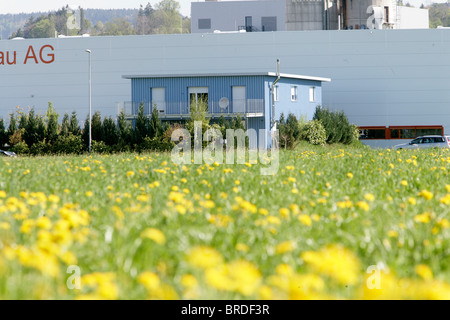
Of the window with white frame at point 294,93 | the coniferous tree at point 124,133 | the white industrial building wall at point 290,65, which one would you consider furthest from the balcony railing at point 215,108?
the white industrial building wall at point 290,65

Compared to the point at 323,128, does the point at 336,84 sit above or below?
above

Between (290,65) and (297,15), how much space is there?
48.1ft

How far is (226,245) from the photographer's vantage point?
4.50 metres

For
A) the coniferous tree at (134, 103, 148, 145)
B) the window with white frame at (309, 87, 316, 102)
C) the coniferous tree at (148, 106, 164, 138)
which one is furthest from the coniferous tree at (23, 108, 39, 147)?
the window with white frame at (309, 87, 316, 102)

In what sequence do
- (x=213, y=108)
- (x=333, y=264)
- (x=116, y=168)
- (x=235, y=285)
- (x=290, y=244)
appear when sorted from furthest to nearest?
(x=213, y=108), (x=116, y=168), (x=290, y=244), (x=333, y=264), (x=235, y=285)

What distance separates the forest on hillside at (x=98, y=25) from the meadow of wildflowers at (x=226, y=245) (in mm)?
128563

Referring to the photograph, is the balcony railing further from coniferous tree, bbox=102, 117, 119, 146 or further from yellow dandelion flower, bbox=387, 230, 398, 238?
yellow dandelion flower, bbox=387, 230, 398, 238

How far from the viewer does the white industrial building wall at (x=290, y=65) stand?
197 ft

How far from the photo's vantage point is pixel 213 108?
47.8 meters

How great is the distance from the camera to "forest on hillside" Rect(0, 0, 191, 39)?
137 m

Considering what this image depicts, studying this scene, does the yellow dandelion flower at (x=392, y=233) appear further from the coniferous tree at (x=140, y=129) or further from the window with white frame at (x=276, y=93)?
the window with white frame at (x=276, y=93)
